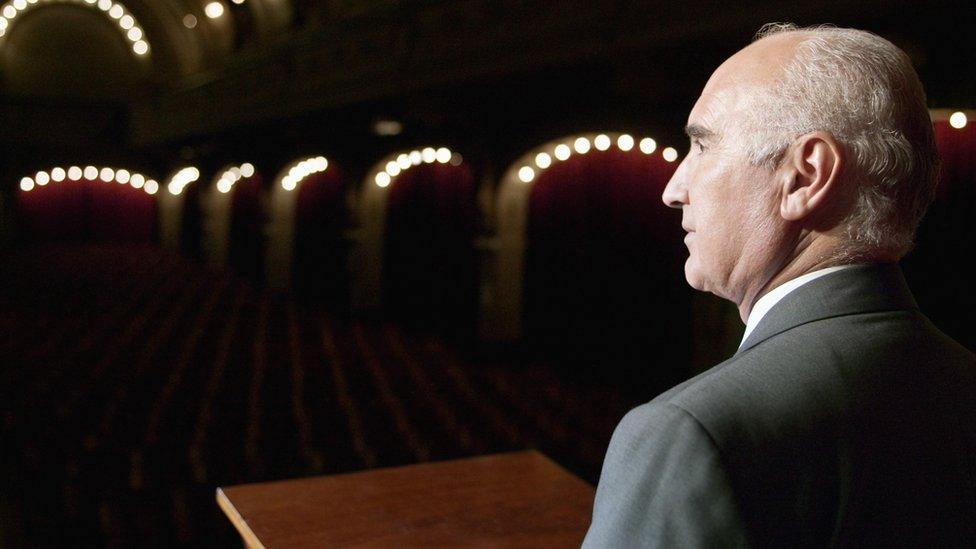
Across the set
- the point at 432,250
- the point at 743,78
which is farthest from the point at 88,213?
the point at 743,78

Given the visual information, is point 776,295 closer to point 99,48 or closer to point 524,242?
A: point 524,242

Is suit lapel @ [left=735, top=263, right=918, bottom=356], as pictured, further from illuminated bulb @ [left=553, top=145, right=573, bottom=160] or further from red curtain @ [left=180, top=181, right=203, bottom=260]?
red curtain @ [left=180, top=181, right=203, bottom=260]

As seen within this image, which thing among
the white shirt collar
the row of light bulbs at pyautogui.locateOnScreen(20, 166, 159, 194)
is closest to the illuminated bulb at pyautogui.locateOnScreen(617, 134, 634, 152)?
the white shirt collar

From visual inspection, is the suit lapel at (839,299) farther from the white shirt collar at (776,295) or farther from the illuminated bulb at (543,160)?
the illuminated bulb at (543,160)

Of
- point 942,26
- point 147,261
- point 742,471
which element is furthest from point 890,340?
point 147,261

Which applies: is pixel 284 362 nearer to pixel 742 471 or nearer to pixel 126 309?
pixel 126 309

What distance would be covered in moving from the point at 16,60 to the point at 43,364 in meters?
16.0

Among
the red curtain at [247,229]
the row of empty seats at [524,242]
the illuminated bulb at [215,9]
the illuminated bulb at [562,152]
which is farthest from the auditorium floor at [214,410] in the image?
the illuminated bulb at [215,9]

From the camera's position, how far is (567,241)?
29.9 ft

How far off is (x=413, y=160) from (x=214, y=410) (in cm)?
588

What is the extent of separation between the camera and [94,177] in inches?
806

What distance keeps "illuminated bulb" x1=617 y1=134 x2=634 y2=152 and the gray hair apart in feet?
24.2

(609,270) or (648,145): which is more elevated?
(648,145)

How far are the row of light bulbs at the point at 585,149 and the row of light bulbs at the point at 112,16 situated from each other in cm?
1587
